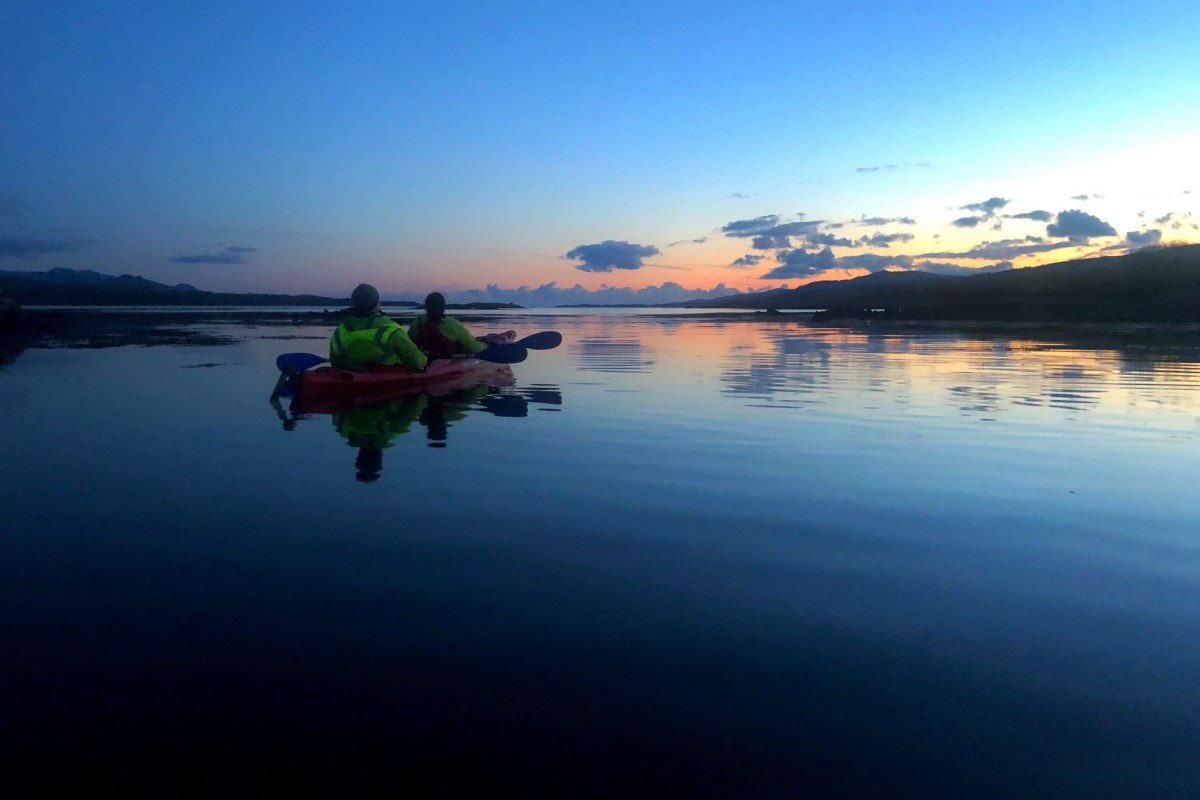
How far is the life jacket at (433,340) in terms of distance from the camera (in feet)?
59.4

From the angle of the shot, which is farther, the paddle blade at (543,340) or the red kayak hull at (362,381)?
the paddle blade at (543,340)

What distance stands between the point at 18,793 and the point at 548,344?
19.4 meters

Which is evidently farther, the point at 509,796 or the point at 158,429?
the point at 158,429

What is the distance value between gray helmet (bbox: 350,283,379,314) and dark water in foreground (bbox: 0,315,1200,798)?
4.22m

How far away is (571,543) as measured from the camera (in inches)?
236

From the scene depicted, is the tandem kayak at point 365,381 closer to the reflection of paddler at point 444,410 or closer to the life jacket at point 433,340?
the reflection of paddler at point 444,410

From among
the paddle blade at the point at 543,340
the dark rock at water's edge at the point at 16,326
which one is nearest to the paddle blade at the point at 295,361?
the paddle blade at the point at 543,340

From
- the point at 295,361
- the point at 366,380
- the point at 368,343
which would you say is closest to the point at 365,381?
the point at 366,380

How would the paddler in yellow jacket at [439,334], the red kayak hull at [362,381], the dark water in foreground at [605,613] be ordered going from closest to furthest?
the dark water in foreground at [605,613], the red kayak hull at [362,381], the paddler in yellow jacket at [439,334]

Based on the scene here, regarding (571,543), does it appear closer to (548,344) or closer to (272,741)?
(272,741)

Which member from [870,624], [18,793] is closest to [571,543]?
[870,624]

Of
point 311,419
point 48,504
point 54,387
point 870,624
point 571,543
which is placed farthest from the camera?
point 54,387

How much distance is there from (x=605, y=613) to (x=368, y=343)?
452 inches

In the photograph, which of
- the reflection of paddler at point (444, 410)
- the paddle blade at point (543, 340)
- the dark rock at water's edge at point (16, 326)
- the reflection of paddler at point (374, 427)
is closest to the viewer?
the reflection of paddler at point (374, 427)
